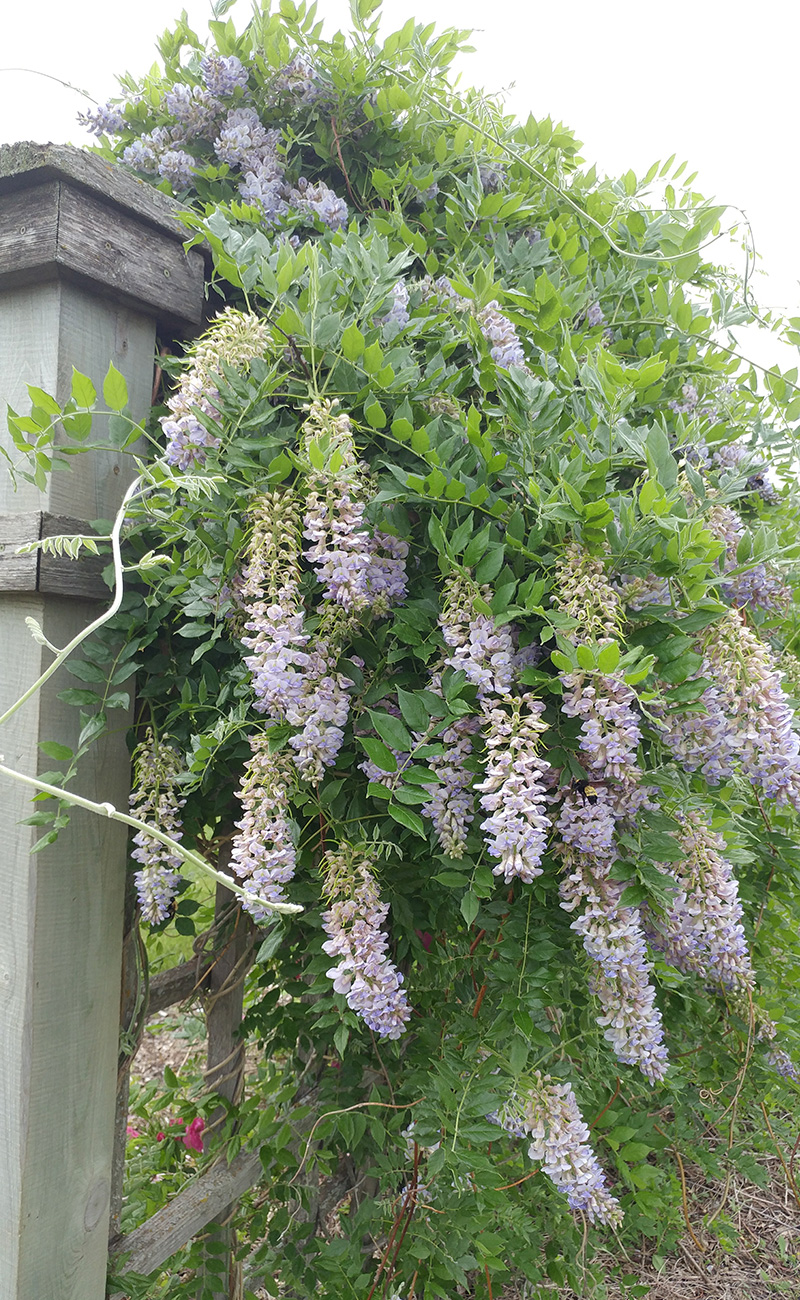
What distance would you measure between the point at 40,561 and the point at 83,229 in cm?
49

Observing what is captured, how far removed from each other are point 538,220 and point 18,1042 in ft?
5.44

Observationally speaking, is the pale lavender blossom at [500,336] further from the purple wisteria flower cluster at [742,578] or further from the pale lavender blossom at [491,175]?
the pale lavender blossom at [491,175]

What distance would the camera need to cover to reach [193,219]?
1.10 metres

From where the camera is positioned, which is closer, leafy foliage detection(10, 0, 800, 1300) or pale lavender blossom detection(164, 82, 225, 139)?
leafy foliage detection(10, 0, 800, 1300)

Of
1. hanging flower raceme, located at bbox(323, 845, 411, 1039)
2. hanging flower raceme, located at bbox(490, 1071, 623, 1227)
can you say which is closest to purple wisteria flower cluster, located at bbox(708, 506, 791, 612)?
hanging flower raceme, located at bbox(323, 845, 411, 1039)

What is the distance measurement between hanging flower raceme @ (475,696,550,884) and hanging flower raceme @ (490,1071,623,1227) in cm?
44

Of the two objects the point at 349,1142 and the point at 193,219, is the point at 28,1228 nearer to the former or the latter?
the point at 349,1142

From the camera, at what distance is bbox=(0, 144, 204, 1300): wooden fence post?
115 cm

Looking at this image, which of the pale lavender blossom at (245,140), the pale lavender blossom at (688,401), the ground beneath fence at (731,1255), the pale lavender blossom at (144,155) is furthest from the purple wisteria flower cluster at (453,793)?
the ground beneath fence at (731,1255)

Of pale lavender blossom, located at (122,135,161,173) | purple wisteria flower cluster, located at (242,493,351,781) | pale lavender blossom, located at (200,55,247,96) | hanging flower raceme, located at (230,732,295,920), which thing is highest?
pale lavender blossom, located at (200,55,247,96)

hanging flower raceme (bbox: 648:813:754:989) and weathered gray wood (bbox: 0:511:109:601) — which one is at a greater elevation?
weathered gray wood (bbox: 0:511:109:601)

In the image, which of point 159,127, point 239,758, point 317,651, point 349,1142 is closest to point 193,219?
point 159,127

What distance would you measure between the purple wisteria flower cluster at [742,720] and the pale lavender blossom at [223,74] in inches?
48.6

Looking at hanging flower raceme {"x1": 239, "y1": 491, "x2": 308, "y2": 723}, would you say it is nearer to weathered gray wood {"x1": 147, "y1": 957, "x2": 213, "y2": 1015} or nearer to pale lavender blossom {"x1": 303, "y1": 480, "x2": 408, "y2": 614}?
pale lavender blossom {"x1": 303, "y1": 480, "x2": 408, "y2": 614}
